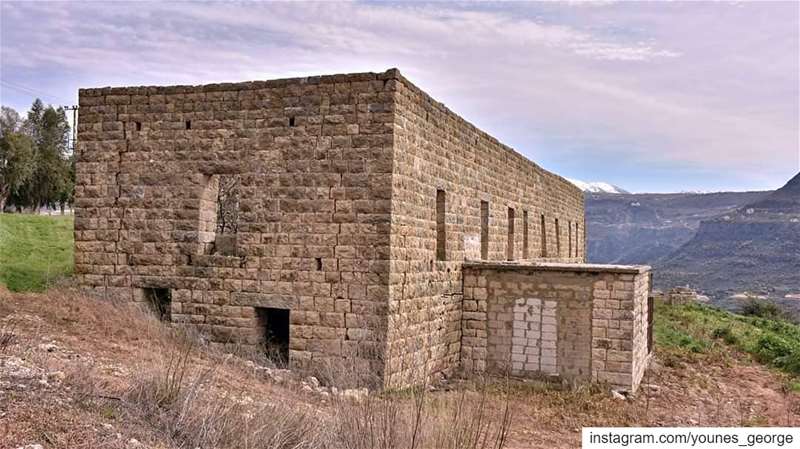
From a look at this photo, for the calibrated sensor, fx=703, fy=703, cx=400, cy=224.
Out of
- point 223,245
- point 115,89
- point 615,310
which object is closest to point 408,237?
point 223,245

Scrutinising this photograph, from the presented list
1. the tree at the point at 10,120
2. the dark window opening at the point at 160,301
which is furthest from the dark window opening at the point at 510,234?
the tree at the point at 10,120

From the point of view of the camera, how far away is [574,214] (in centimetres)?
2641

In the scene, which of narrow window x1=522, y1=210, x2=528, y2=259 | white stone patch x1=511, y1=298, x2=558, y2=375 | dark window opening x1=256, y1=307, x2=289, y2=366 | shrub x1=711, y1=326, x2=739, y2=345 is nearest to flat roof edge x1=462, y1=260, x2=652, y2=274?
white stone patch x1=511, y1=298, x2=558, y2=375

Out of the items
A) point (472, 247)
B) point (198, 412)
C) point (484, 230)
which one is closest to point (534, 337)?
point (472, 247)

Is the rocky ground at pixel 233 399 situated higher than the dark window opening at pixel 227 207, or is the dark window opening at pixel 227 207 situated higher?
the dark window opening at pixel 227 207

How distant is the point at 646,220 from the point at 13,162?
87155mm

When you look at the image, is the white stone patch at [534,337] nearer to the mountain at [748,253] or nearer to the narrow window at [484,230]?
the narrow window at [484,230]

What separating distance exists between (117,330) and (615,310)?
25.7 feet

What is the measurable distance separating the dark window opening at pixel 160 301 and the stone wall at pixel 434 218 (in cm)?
383

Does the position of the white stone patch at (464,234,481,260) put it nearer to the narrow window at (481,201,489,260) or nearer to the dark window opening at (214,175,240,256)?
the narrow window at (481,201,489,260)

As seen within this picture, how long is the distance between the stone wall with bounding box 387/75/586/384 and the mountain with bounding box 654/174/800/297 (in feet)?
139

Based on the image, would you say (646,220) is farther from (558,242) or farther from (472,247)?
(472,247)

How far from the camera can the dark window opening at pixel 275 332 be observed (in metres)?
11.0

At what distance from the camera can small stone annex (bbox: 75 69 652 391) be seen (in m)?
10.4
